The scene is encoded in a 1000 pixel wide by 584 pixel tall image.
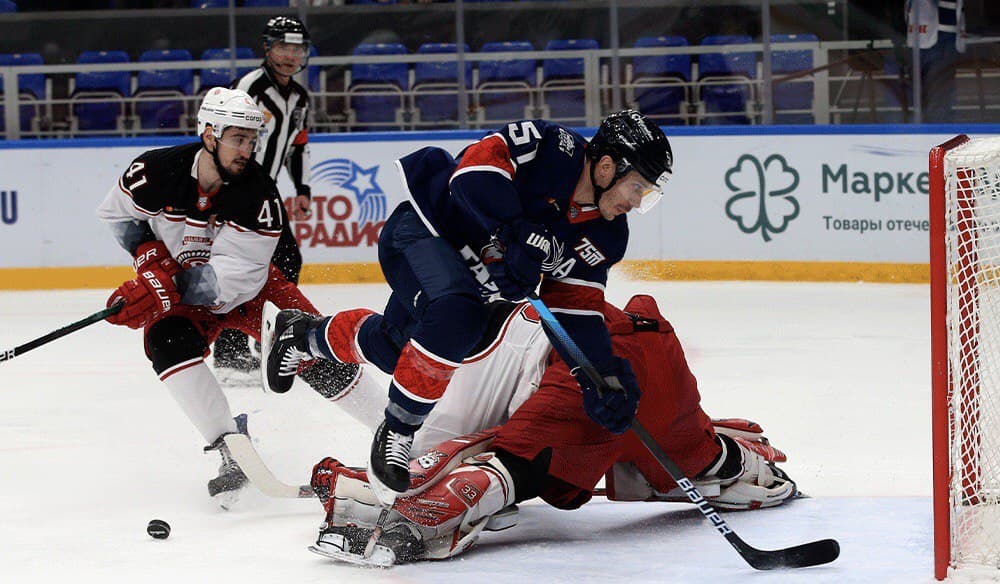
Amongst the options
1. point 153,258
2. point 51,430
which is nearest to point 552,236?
point 153,258

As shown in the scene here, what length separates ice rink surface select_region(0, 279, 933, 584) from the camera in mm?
2869

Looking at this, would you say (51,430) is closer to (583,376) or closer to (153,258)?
(153,258)

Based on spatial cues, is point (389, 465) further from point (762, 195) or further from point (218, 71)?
point (218, 71)

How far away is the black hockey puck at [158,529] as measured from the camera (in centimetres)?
312

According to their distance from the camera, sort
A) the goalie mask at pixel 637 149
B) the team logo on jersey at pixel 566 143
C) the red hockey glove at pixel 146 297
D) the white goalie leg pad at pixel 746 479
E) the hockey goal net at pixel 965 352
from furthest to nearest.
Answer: the red hockey glove at pixel 146 297, the white goalie leg pad at pixel 746 479, the team logo on jersey at pixel 566 143, the goalie mask at pixel 637 149, the hockey goal net at pixel 965 352

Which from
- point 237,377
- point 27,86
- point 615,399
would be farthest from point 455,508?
point 27,86

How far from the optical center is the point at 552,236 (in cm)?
288

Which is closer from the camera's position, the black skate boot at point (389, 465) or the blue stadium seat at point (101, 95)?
the black skate boot at point (389, 465)

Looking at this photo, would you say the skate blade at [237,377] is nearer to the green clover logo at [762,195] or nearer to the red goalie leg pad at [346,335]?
the red goalie leg pad at [346,335]

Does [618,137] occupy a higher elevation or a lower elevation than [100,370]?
higher

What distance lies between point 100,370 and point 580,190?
298 cm

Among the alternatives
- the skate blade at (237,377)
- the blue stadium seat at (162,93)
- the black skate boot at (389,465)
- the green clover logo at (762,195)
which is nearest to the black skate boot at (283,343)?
the black skate boot at (389,465)

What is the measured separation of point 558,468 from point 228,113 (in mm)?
1267

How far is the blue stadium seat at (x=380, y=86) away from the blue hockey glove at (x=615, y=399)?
16.9 ft
